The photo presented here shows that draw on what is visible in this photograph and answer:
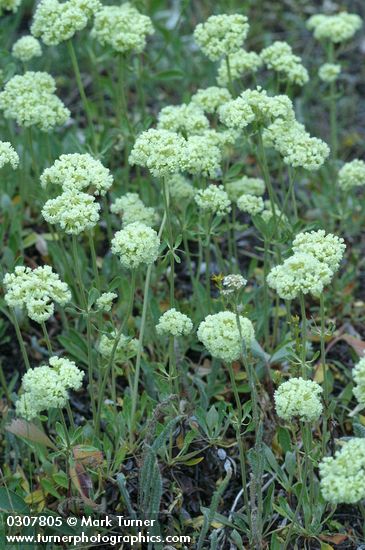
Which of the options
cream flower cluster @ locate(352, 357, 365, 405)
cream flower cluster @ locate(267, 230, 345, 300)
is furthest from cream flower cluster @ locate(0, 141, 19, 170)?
cream flower cluster @ locate(352, 357, 365, 405)

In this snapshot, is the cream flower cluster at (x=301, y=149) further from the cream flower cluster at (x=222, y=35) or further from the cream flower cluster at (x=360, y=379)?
the cream flower cluster at (x=360, y=379)

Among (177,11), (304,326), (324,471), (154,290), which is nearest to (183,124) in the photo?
(154,290)

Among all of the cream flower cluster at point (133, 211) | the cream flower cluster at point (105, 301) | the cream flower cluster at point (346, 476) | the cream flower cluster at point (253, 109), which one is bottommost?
the cream flower cluster at point (346, 476)

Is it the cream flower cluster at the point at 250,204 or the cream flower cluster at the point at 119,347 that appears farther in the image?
the cream flower cluster at the point at 250,204

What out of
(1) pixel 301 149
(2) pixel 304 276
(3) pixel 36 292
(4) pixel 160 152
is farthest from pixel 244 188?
(3) pixel 36 292

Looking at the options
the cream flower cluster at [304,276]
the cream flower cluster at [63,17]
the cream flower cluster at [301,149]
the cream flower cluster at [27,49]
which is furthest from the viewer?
the cream flower cluster at [27,49]

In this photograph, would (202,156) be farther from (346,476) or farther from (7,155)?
(346,476)

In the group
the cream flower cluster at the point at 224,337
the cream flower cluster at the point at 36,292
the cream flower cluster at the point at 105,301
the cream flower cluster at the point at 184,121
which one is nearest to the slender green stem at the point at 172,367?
the cream flower cluster at the point at 105,301

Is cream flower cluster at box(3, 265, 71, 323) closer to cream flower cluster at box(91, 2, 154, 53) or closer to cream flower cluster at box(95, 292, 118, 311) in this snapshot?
cream flower cluster at box(95, 292, 118, 311)
